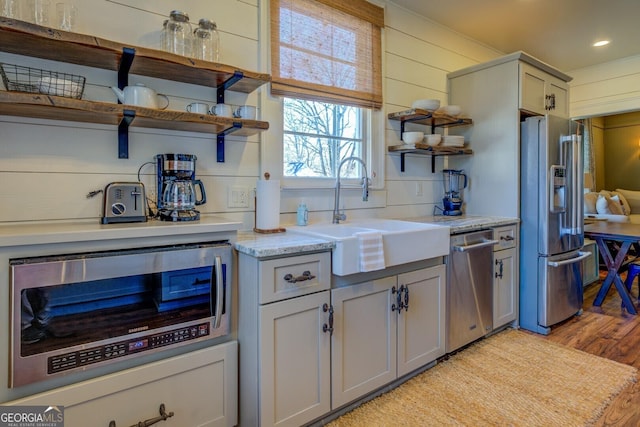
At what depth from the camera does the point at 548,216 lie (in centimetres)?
285

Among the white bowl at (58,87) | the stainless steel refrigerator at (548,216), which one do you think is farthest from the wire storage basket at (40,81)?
the stainless steel refrigerator at (548,216)

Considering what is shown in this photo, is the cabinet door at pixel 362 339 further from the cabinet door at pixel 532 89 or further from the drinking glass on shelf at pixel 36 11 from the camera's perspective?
the cabinet door at pixel 532 89

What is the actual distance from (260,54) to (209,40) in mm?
363

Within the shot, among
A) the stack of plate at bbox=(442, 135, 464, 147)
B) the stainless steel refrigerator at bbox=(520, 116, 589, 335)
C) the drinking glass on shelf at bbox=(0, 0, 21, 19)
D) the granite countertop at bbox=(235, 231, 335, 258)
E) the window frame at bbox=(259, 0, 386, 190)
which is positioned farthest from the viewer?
the stack of plate at bbox=(442, 135, 464, 147)

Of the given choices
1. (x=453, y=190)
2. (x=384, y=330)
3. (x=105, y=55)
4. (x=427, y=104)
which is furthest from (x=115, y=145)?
(x=453, y=190)

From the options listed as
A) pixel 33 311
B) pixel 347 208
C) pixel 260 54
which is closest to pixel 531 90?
pixel 347 208

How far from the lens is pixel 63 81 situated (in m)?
1.42

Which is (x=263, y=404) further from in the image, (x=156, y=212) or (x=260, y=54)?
(x=260, y=54)

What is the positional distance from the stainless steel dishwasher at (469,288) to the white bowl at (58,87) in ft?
7.08

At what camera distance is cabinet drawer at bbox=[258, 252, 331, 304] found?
60.4 inches

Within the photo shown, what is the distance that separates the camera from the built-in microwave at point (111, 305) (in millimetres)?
1200

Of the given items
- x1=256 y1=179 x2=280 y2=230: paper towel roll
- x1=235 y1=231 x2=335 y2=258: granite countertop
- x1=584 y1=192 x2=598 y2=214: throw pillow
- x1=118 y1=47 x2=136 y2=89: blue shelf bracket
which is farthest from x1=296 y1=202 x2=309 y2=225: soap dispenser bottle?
x1=584 y1=192 x2=598 y2=214: throw pillow

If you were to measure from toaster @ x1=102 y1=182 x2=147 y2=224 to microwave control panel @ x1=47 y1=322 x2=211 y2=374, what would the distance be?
1.70ft

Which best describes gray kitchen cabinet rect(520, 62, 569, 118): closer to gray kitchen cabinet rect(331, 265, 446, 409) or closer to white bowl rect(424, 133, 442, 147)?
white bowl rect(424, 133, 442, 147)
